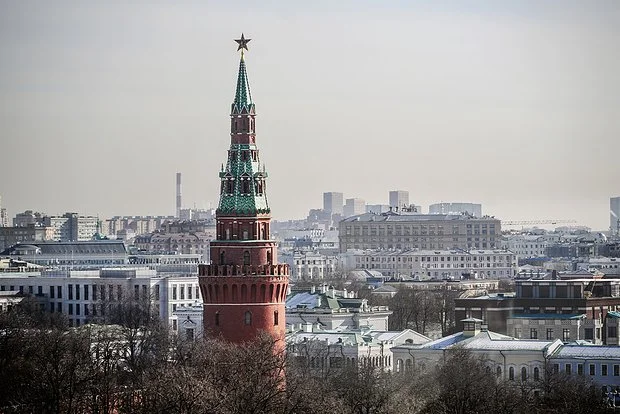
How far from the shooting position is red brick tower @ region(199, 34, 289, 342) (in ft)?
335

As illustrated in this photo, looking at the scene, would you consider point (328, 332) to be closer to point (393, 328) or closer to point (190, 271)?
point (393, 328)

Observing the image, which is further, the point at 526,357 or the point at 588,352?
the point at 588,352

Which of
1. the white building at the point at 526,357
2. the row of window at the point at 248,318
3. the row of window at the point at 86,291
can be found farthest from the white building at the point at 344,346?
the row of window at the point at 86,291

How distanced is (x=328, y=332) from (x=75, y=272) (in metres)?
43.2

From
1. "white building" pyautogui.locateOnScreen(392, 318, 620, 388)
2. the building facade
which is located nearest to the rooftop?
the building facade

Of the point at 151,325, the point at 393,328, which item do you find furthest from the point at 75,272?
the point at 151,325

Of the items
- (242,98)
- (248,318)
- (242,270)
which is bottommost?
(248,318)

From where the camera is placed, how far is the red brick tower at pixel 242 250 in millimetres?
102062

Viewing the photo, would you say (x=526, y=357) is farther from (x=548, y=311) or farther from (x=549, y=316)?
(x=548, y=311)

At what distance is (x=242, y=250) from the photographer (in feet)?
336

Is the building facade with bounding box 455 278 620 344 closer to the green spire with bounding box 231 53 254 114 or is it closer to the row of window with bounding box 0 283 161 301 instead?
the row of window with bounding box 0 283 161 301

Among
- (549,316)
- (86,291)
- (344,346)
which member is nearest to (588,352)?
(344,346)

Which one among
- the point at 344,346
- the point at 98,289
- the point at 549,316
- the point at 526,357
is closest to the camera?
the point at 526,357

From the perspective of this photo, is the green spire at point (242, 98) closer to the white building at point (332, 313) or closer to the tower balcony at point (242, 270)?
the tower balcony at point (242, 270)
